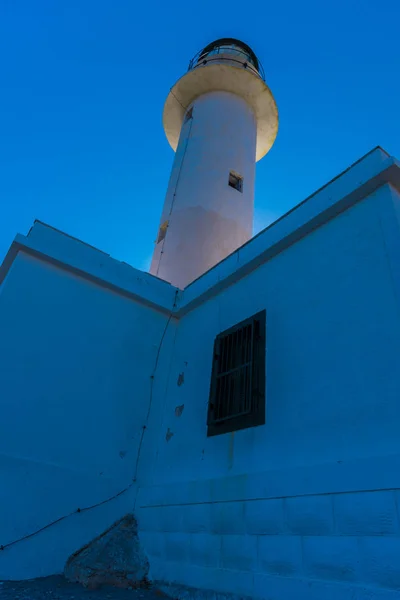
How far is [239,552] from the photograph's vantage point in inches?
144

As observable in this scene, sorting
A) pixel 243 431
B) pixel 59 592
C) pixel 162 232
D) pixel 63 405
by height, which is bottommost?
pixel 59 592

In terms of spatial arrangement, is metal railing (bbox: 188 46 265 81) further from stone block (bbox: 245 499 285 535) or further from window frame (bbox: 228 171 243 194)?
stone block (bbox: 245 499 285 535)

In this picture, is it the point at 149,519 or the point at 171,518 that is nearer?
the point at 171,518

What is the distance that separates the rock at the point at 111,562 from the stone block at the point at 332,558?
7.09ft

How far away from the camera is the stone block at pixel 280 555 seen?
3200mm

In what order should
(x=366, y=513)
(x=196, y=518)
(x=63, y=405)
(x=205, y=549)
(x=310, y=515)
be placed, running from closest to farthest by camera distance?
(x=366, y=513) < (x=310, y=515) < (x=205, y=549) < (x=196, y=518) < (x=63, y=405)

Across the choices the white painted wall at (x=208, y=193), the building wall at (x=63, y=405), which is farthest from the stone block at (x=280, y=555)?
the white painted wall at (x=208, y=193)

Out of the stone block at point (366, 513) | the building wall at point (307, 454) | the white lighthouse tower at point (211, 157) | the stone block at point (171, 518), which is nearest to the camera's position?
the stone block at point (366, 513)

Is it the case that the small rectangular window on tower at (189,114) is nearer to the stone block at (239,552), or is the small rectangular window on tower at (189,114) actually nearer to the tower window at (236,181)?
the tower window at (236,181)

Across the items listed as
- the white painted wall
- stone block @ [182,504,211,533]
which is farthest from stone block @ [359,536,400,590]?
the white painted wall

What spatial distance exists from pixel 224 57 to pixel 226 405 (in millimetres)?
10199

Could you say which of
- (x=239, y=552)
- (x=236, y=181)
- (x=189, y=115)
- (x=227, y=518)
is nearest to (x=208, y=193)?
(x=236, y=181)

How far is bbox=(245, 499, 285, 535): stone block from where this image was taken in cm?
345

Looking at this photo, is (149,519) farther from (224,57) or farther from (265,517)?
(224,57)
